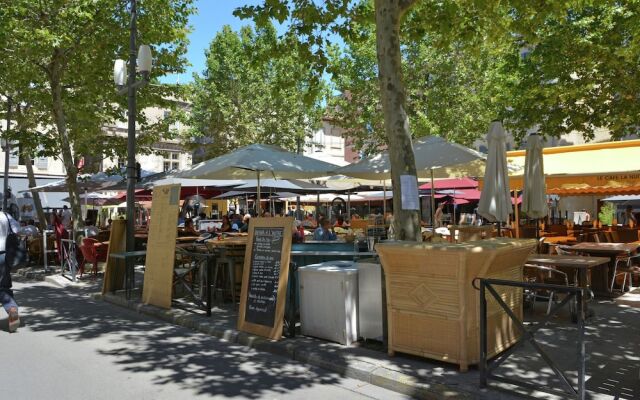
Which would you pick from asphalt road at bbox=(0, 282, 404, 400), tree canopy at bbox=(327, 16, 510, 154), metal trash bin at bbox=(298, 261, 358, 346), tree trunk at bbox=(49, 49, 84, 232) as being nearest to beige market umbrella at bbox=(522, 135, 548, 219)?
metal trash bin at bbox=(298, 261, 358, 346)

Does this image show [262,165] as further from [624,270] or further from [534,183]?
[624,270]

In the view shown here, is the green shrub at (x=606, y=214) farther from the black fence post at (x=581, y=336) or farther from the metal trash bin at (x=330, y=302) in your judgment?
the black fence post at (x=581, y=336)

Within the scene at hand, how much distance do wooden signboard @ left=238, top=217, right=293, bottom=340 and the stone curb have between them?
177mm

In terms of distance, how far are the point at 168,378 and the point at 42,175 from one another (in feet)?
125

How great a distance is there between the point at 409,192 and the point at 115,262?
21.1 feet

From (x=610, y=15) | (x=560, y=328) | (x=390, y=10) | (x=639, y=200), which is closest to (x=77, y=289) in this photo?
(x=390, y=10)

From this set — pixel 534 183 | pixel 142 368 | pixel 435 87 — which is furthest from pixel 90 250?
pixel 435 87

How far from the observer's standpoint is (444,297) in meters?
4.84

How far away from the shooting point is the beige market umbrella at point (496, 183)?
7336mm

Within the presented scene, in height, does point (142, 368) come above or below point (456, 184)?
below

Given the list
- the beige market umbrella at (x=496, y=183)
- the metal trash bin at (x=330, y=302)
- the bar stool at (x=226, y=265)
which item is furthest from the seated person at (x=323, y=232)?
the metal trash bin at (x=330, y=302)

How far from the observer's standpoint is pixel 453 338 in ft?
15.9

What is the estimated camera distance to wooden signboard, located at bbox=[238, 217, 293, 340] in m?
A: 6.20

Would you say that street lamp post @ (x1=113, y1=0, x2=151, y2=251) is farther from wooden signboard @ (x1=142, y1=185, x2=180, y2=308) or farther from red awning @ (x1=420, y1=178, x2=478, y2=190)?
red awning @ (x1=420, y1=178, x2=478, y2=190)
